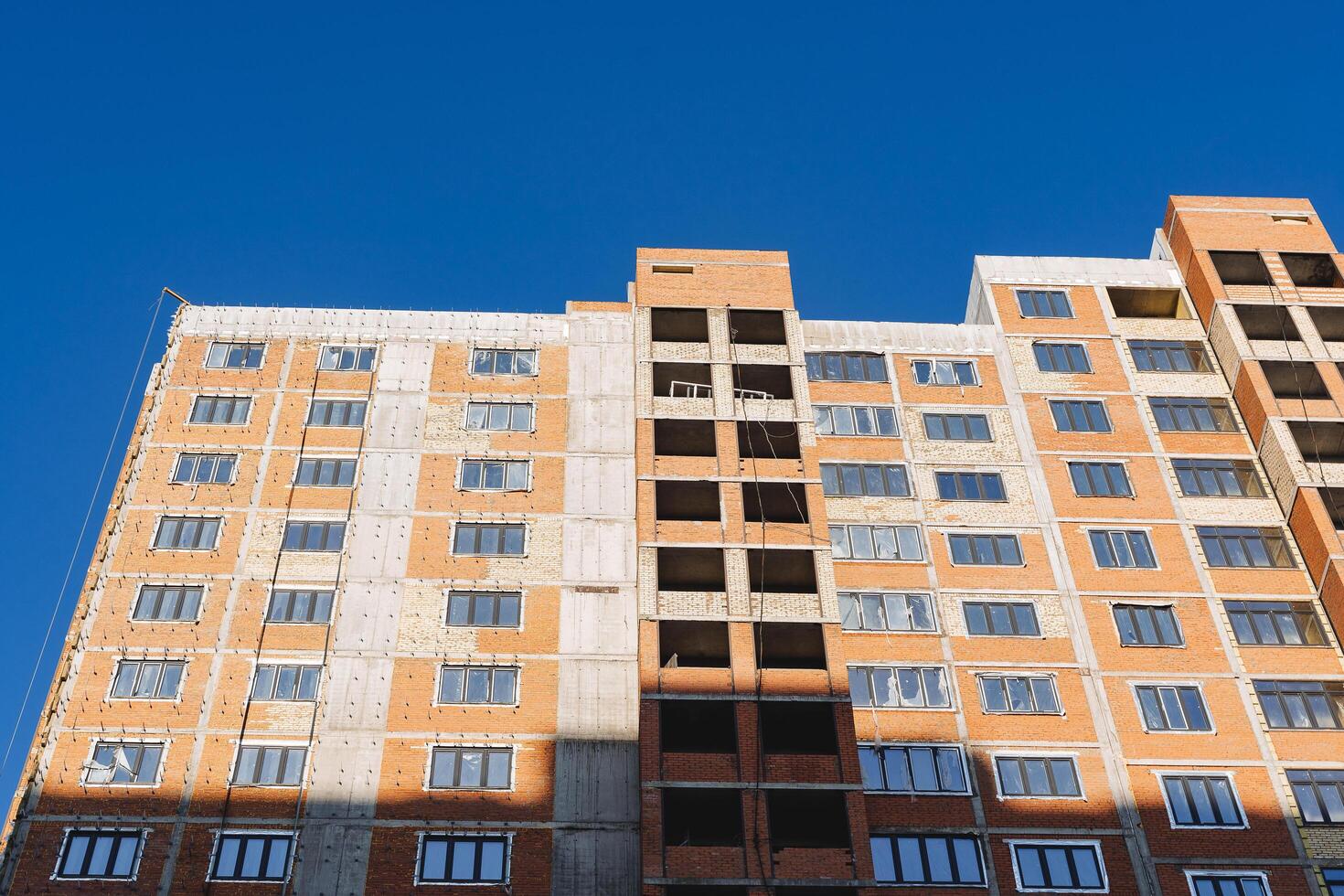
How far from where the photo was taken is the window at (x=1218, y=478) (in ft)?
190

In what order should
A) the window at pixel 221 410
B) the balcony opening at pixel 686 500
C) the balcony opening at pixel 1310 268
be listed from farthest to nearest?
the balcony opening at pixel 1310 268
the window at pixel 221 410
the balcony opening at pixel 686 500

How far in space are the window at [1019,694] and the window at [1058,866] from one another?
5327mm

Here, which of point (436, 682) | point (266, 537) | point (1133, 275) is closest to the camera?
point (436, 682)

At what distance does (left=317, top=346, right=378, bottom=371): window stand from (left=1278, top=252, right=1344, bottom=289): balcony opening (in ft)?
143

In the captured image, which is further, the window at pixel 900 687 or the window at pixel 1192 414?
the window at pixel 1192 414

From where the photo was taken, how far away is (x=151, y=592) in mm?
52875

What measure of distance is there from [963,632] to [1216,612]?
1042cm

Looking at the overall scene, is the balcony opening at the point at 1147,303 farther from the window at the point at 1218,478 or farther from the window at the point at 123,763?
the window at the point at 123,763

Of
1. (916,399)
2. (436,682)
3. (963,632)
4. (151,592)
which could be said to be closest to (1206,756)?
(963,632)

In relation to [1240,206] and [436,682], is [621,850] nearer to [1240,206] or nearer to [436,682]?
[436,682]

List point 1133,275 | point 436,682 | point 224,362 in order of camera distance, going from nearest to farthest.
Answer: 1. point 436,682
2. point 224,362
3. point 1133,275

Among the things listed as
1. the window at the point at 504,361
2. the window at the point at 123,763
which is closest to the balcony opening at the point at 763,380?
the window at the point at 504,361

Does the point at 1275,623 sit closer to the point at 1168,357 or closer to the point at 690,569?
the point at 1168,357

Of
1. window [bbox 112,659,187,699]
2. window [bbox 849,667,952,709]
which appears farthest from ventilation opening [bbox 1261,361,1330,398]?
window [bbox 112,659,187,699]
